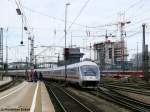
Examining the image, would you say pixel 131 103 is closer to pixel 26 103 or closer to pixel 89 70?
pixel 26 103

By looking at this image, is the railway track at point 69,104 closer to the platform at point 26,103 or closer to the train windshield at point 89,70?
the platform at point 26,103

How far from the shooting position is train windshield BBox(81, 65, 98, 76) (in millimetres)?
41656

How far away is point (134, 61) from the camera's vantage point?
16738 centimetres

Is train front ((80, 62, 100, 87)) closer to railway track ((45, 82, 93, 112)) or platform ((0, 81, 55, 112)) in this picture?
platform ((0, 81, 55, 112))

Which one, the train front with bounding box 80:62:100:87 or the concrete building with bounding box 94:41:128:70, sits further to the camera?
the concrete building with bounding box 94:41:128:70

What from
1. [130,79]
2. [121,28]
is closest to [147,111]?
[130,79]

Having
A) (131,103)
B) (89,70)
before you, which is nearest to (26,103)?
(131,103)

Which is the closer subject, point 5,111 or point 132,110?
point 5,111

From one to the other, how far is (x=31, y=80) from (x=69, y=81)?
17.2 metres

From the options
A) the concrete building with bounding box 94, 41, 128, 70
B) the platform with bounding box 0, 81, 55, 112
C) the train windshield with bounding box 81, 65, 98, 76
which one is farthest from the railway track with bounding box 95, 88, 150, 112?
the concrete building with bounding box 94, 41, 128, 70

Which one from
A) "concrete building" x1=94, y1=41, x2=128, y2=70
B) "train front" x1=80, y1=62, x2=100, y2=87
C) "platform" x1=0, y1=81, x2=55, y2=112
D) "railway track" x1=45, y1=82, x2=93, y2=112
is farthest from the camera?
"concrete building" x1=94, y1=41, x2=128, y2=70

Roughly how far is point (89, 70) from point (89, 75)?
2.49 ft

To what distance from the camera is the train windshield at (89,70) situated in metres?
41.7

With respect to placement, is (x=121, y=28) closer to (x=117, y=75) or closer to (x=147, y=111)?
(x=117, y=75)
